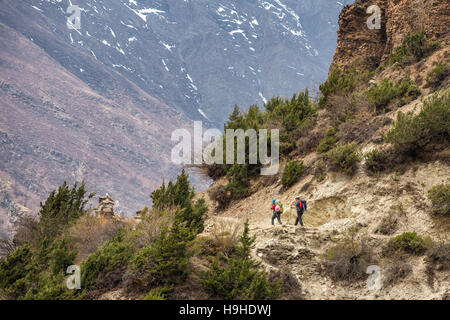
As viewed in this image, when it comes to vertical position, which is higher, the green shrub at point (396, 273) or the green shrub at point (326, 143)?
the green shrub at point (326, 143)

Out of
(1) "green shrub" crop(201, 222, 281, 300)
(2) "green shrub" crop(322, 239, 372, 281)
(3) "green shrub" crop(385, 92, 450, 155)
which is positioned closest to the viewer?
(1) "green shrub" crop(201, 222, 281, 300)

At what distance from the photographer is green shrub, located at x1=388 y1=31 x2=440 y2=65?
2088 cm

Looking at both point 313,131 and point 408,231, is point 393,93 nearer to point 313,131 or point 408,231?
point 313,131

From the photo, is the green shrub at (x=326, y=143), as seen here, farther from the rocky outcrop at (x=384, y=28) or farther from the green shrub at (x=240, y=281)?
the green shrub at (x=240, y=281)

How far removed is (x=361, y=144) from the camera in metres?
17.6

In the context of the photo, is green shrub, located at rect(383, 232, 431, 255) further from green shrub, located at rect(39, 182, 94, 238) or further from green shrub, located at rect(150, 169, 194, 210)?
green shrub, located at rect(39, 182, 94, 238)

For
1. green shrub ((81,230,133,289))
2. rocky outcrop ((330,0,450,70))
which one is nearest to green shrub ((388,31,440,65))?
rocky outcrop ((330,0,450,70))

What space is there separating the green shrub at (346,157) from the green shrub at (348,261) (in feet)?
13.4

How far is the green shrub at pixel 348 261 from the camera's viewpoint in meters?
12.6

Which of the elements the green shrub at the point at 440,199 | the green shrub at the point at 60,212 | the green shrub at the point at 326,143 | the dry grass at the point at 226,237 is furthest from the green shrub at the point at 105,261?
the green shrub at the point at 326,143

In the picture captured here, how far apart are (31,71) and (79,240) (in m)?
169

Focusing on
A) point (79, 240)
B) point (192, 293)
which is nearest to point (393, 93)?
point (192, 293)

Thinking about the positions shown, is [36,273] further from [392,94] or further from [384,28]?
[384,28]

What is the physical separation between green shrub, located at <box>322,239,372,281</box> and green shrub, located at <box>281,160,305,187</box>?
20.4 feet
